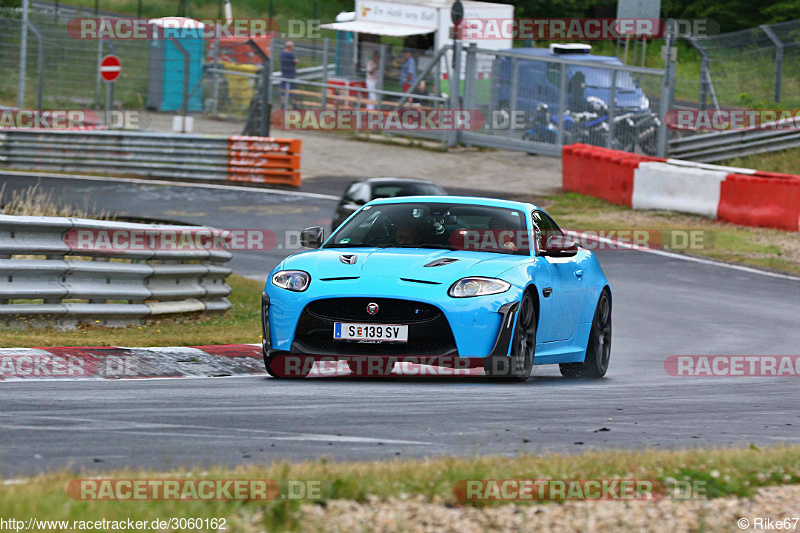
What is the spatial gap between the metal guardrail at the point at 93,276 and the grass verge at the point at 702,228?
9.98 m

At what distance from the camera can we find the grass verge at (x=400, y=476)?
4625 millimetres

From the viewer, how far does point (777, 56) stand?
29.2m

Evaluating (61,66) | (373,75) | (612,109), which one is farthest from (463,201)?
(61,66)

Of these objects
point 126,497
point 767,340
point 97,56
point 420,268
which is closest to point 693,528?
point 126,497

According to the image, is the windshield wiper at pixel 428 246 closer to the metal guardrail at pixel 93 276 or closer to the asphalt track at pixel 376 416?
the asphalt track at pixel 376 416

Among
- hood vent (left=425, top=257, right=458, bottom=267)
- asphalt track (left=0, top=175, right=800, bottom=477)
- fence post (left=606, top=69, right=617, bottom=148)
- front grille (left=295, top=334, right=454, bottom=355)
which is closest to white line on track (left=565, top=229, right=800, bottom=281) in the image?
asphalt track (left=0, top=175, right=800, bottom=477)

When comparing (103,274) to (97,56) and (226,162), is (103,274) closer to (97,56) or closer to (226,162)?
(226,162)

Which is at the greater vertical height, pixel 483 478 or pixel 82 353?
pixel 483 478

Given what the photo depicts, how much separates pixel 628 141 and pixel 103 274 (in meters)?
21.6

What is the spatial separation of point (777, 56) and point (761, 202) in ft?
23.1

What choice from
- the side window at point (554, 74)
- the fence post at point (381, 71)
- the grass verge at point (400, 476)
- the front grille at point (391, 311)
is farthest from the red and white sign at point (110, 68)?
the grass verge at point (400, 476)

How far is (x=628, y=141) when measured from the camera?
104ft

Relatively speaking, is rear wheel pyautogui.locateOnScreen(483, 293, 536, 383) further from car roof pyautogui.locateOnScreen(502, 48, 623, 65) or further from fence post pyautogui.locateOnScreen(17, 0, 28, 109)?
fence post pyautogui.locateOnScreen(17, 0, 28, 109)

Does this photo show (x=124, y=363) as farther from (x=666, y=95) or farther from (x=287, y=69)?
(x=287, y=69)
